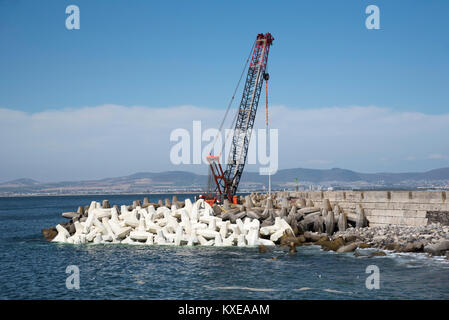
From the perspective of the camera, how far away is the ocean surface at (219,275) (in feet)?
47.0

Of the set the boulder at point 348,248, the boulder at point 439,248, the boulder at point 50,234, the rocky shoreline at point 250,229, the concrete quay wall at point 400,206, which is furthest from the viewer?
the boulder at point 50,234

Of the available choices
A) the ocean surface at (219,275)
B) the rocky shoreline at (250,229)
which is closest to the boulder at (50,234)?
the rocky shoreline at (250,229)

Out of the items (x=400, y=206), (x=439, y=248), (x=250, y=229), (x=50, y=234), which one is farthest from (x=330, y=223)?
(x=50, y=234)

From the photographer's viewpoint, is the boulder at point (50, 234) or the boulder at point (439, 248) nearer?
the boulder at point (439, 248)

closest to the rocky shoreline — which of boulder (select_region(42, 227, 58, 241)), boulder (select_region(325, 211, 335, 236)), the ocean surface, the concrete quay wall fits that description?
boulder (select_region(325, 211, 335, 236))

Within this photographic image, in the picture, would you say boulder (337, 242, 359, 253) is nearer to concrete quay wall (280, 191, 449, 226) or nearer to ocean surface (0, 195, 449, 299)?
ocean surface (0, 195, 449, 299)

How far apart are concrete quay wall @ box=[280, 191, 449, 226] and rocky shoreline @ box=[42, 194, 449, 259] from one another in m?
0.68

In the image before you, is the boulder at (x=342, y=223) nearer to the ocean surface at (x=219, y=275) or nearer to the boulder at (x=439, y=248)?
the ocean surface at (x=219, y=275)

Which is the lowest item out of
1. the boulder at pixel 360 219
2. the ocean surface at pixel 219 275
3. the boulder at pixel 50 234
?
the boulder at pixel 50 234

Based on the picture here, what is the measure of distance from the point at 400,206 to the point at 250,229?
28.3 feet

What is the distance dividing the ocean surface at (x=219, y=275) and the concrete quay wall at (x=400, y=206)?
14.8ft
